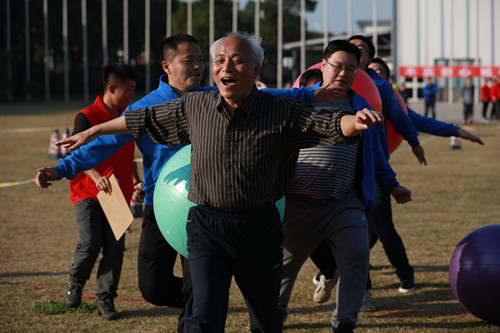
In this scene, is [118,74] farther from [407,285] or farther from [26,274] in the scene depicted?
[407,285]

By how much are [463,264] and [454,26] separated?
158 feet

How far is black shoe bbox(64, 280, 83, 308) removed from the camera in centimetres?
604

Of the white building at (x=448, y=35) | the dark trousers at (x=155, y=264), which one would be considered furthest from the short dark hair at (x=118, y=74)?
the white building at (x=448, y=35)

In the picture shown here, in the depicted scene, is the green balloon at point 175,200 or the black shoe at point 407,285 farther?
the black shoe at point 407,285

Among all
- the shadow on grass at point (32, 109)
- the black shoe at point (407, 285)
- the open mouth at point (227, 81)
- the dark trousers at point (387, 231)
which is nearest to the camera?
the open mouth at point (227, 81)

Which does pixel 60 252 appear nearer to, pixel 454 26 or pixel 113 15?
pixel 454 26

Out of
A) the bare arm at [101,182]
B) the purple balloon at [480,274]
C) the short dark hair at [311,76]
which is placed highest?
the short dark hair at [311,76]

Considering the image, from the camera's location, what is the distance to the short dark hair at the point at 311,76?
619 cm

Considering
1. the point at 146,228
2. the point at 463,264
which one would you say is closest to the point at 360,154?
the point at 463,264

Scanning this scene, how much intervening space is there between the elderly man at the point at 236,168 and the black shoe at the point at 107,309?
2161 mm

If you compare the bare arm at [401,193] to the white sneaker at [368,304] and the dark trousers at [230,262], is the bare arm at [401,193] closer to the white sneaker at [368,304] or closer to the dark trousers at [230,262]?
the white sneaker at [368,304]

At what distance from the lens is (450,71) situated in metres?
48.1

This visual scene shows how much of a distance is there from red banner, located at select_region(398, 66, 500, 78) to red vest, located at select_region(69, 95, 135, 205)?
44188 mm

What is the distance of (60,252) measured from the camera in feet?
27.7
